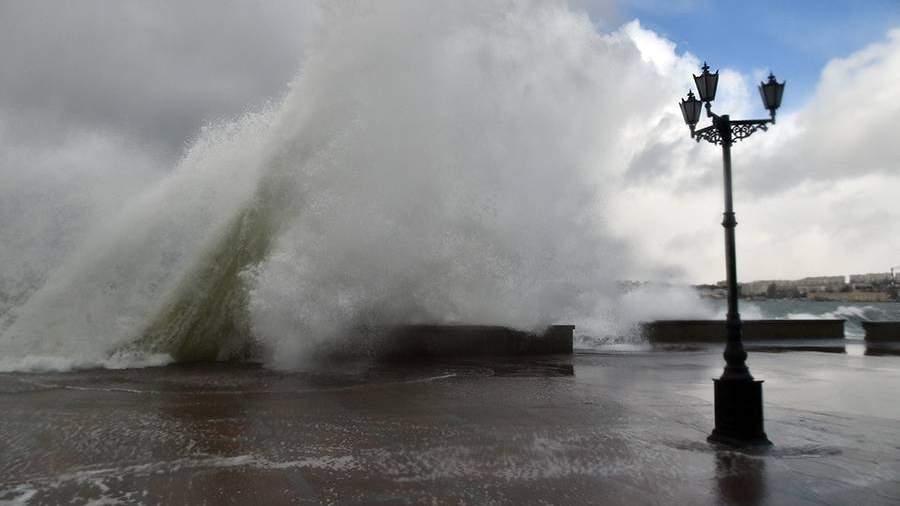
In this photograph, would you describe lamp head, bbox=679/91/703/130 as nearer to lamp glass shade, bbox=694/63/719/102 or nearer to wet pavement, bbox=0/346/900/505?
lamp glass shade, bbox=694/63/719/102

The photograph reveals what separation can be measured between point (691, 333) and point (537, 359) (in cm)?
908

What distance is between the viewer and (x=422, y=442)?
5387 mm

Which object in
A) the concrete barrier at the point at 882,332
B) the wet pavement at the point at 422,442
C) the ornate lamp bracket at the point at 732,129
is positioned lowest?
the wet pavement at the point at 422,442

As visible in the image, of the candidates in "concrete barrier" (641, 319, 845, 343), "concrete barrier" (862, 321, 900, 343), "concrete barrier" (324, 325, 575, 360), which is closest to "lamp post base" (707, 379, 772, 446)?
"concrete barrier" (324, 325, 575, 360)

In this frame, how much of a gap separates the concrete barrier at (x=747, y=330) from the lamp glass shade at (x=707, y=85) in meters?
14.3

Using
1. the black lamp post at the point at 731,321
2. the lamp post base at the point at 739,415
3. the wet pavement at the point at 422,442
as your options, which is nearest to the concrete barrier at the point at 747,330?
the wet pavement at the point at 422,442

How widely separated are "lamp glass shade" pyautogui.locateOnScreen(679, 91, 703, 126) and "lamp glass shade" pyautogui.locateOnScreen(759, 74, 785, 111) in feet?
2.09

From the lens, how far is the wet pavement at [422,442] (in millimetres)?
4070

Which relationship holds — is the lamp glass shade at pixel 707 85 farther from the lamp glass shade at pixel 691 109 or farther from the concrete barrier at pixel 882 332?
the concrete barrier at pixel 882 332

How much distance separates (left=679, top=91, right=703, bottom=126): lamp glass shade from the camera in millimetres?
6441

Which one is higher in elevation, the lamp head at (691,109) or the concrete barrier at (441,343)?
the lamp head at (691,109)

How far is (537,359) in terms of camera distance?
13.0 meters

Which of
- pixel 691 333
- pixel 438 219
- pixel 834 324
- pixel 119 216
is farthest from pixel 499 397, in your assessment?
pixel 834 324

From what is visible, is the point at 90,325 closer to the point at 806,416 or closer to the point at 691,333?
the point at 806,416
